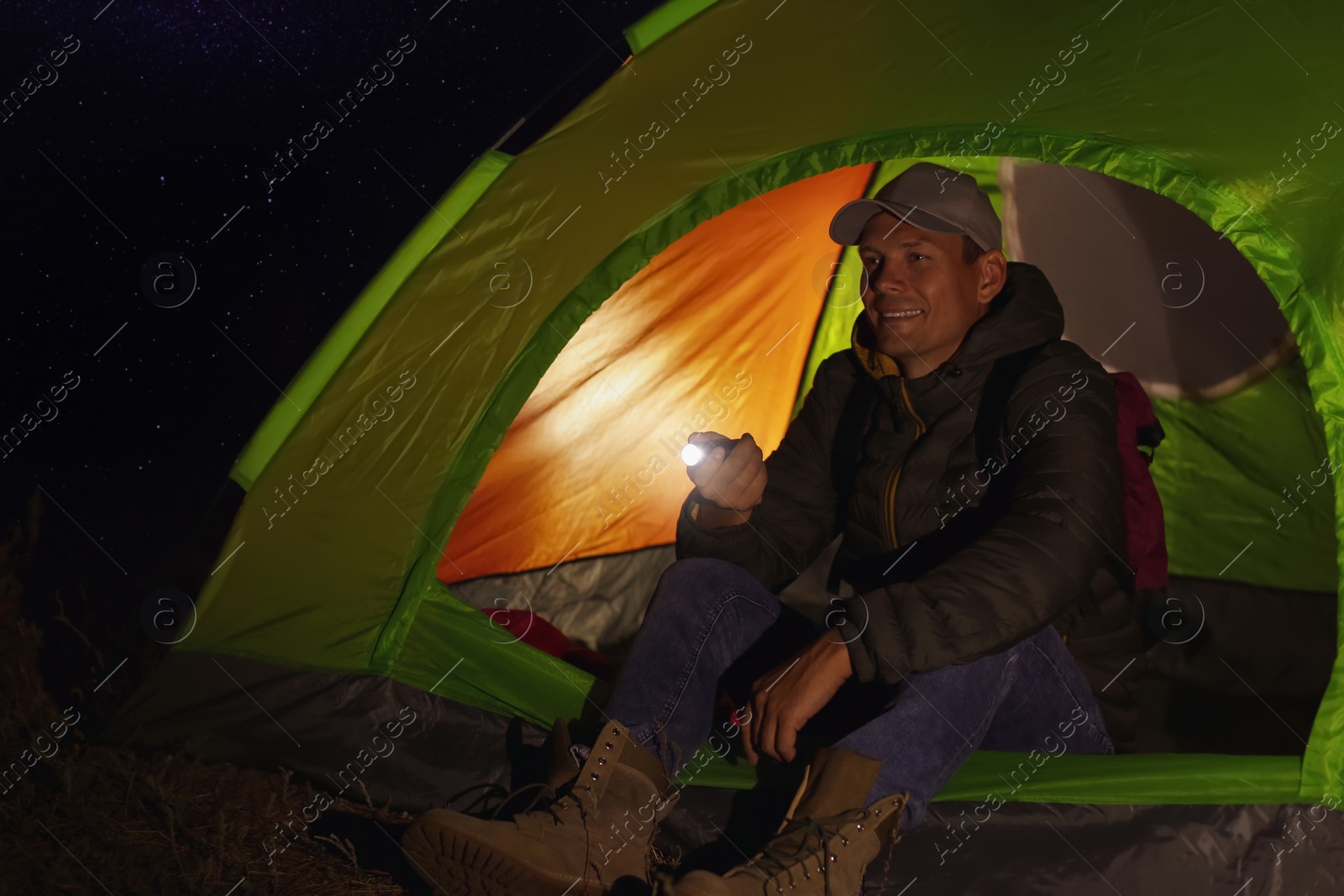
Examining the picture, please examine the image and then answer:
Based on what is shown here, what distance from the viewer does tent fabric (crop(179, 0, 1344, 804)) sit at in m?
1.47

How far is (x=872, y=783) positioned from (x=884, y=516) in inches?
21.3

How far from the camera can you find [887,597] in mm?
1256

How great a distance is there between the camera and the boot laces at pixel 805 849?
3.80 feet

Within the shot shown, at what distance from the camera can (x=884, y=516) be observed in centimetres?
168

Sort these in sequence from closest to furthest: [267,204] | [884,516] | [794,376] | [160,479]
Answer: [884,516], [794,376], [160,479], [267,204]

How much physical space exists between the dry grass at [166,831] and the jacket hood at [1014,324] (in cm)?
117

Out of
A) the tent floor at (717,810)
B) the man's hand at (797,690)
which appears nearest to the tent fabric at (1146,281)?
the tent floor at (717,810)

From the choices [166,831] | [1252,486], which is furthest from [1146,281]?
[166,831]

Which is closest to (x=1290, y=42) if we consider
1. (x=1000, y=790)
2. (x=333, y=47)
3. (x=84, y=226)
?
(x=1000, y=790)

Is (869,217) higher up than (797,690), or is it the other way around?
(869,217)

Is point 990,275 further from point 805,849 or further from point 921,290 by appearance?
point 805,849

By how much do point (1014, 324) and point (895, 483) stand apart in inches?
11.8

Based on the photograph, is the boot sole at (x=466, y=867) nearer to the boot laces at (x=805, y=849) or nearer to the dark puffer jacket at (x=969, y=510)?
the boot laces at (x=805, y=849)

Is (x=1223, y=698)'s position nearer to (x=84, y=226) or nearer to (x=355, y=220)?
(x=355, y=220)
